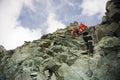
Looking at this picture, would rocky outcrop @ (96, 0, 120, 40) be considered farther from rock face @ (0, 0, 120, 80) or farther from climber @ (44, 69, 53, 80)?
climber @ (44, 69, 53, 80)

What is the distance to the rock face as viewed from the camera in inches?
1198

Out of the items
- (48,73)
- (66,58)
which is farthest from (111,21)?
(48,73)

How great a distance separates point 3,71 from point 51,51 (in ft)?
37.7

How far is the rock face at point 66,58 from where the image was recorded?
3042cm

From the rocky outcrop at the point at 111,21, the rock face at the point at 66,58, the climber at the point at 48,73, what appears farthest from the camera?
the climber at the point at 48,73

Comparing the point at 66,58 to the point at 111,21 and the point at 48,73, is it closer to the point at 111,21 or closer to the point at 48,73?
the point at 48,73

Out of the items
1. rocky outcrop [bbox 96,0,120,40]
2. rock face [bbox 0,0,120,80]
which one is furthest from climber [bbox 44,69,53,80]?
rocky outcrop [bbox 96,0,120,40]

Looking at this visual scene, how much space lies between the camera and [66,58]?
3669 centimetres

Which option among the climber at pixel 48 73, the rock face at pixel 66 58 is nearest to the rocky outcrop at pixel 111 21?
the rock face at pixel 66 58

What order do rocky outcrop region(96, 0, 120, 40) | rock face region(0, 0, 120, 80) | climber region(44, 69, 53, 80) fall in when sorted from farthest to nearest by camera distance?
climber region(44, 69, 53, 80)
rocky outcrop region(96, 0, 120, 40)
rock face region(0, 0, 120, 80)

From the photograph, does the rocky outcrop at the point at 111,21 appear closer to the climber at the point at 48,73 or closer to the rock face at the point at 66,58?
the rock face at the point at 66,58

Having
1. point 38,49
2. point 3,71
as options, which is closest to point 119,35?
point 38,49

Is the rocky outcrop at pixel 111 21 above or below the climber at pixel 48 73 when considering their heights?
above

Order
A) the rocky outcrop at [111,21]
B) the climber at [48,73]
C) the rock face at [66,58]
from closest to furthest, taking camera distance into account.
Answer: the rock face at [66,58] < the rocky outcrop at [111,21] < the climber at [48,73]
